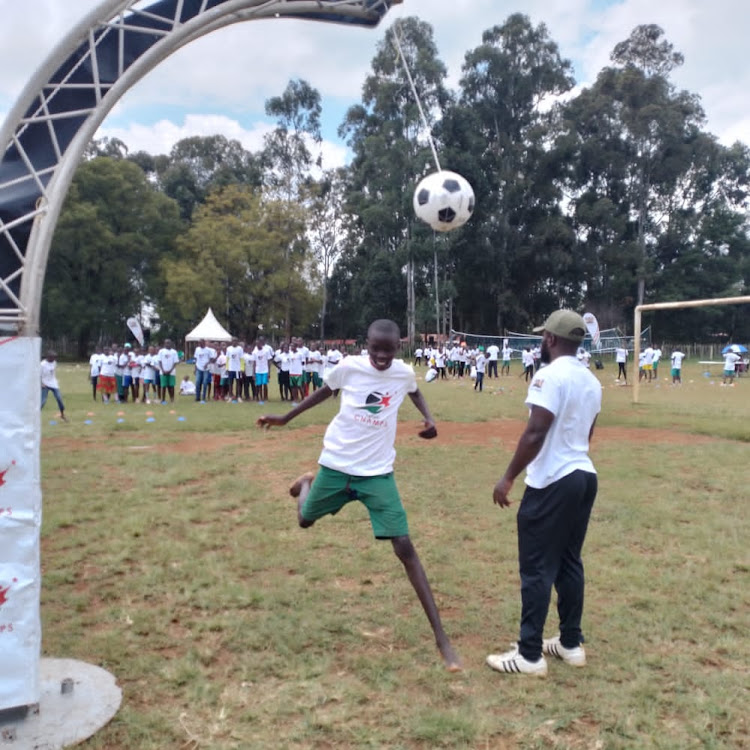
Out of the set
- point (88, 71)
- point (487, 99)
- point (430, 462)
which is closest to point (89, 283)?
point (487, 99)

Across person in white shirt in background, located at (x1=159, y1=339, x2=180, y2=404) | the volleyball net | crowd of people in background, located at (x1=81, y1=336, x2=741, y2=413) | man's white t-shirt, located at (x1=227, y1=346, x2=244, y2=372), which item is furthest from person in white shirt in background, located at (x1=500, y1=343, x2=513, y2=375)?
person in white shirt in background, located at (x1=159, y1=339, x2=180, y2=404)

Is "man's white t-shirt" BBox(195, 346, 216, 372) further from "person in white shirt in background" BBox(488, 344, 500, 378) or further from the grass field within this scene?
"person in white shirt in background" BBox(488, 344, 500, 378)

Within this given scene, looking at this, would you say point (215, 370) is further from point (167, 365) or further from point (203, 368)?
point (167, 365)

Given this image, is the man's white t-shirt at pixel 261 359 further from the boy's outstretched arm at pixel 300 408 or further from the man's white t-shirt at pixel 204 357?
the boy's outstretched arm at pixel 300 408

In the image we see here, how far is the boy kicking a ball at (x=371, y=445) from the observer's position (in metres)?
3.99

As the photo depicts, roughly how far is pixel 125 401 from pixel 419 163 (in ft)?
97.8

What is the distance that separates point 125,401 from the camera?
1750cm

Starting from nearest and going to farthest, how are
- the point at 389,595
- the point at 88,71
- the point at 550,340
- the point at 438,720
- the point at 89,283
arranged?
the point at 438,720, the point at 88,71, the point at 550,340, the point at 389,595, the point at 89,283

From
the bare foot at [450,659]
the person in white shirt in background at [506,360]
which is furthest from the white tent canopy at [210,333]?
the bare foot at [450,659]

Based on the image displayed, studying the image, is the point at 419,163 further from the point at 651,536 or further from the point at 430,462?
the point at 651,536

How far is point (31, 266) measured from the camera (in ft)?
10.5

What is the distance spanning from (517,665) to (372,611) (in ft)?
3.75

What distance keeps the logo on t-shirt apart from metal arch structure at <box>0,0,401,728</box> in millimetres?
1854

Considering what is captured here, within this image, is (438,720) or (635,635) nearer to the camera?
(438,720)
